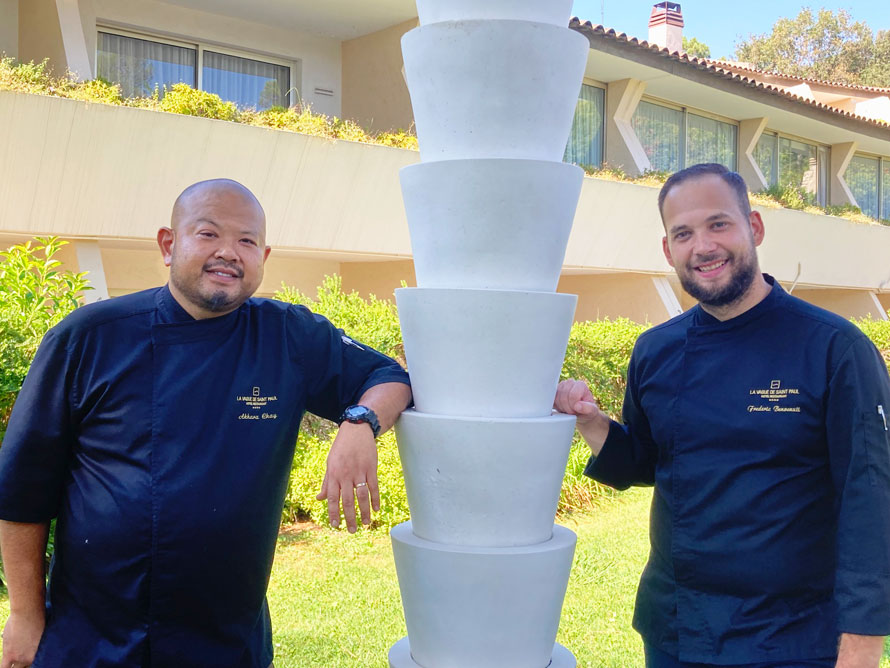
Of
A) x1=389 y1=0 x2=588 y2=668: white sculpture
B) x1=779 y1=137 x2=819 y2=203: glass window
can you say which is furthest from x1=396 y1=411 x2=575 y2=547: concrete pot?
x1=779 y1=137 x2=819 y2=203: glass window

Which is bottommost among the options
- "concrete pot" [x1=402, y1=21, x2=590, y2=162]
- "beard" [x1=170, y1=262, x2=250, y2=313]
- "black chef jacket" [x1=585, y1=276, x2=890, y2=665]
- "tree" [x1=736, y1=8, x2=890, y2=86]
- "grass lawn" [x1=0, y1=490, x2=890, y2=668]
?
"grass lawn" [x1=0, y1=490, x2=890, y2=668]

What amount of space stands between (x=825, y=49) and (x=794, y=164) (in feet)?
93.1

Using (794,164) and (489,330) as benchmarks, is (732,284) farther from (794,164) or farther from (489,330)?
(794,164)

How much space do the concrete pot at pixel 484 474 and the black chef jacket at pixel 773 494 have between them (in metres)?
0.41

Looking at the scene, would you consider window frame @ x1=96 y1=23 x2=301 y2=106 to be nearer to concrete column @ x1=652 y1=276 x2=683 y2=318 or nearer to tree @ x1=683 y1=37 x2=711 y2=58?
concrete column @ x1=652 y1=276 x2=683 y2=318

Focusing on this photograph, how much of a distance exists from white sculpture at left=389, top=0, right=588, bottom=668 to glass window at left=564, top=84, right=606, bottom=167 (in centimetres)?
1552

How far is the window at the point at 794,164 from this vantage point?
22078 millimetres

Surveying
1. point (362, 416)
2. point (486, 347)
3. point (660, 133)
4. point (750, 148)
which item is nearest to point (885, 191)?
point (750, 148)

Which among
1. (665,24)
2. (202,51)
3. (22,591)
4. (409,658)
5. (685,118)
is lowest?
(409,658)

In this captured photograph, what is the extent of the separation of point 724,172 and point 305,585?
4.57 meters

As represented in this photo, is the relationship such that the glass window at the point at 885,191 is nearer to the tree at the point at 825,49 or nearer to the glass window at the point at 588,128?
the glass window at the point at 588,128

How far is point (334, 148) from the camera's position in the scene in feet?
38.8

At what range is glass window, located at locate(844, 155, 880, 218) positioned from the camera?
2459cm

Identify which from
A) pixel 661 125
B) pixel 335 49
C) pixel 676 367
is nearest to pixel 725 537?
pixel 676 367
